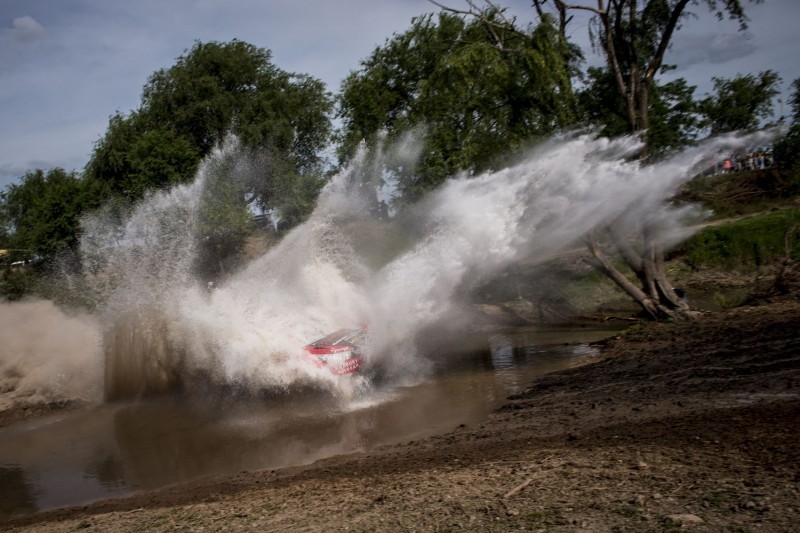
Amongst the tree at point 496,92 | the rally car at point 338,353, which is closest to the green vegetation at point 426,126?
the tree at point 496,92

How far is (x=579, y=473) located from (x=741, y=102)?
3982 cm

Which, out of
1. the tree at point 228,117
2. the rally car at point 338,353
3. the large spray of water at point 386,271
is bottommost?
the rally car at point 338,353

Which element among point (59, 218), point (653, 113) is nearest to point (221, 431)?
point (653, 113)

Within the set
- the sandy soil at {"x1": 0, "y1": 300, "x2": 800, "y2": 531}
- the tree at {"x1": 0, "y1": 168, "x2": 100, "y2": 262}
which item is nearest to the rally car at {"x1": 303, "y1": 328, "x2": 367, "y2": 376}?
the sandy soil at {"x1": 0, "y1": 300, "x2": 800, "y2": 531}

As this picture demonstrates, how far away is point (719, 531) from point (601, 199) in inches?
599

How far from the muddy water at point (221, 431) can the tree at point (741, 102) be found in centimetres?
2685

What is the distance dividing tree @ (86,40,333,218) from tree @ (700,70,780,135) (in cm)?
2348

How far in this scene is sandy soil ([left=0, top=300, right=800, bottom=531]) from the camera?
6227 millimetres

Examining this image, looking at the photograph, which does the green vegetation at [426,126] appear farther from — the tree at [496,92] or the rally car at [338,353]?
the rally car at [338,353]

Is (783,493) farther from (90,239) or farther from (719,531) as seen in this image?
(90,239)

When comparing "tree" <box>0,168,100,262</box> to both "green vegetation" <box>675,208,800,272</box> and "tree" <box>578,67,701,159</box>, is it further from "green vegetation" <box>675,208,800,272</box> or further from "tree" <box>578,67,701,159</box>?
"green vegetation" <box>675,208,800,272</box>

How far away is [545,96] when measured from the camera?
19781 millimetres

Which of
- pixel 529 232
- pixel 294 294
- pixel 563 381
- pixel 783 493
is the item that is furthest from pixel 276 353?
pixel 783 493

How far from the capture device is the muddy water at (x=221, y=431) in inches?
484
